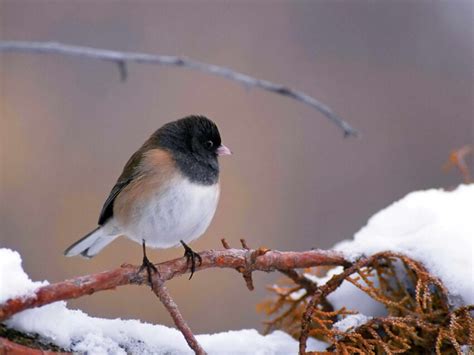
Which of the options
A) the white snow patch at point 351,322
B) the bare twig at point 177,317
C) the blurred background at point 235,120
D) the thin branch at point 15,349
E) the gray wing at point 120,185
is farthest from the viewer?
the blurred background at point 235,120

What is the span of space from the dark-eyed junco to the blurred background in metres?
1.60

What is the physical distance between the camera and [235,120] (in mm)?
4289

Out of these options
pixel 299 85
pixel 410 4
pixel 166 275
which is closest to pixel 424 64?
pixel 410 4

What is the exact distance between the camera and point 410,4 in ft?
16.7

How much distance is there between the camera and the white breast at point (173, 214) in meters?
1.65

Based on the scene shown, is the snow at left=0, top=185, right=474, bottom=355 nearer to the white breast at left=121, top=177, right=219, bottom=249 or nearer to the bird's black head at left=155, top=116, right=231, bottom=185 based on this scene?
the white breast at left=121, top=177, right=219, bottom=249

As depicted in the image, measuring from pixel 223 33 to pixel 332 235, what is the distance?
5.79ft

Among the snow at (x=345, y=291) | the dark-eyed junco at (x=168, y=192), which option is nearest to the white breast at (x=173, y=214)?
the dark-eyed junco at (x=168, y=192)

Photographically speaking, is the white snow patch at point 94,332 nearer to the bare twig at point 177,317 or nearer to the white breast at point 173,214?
the bare twig at point 177,317

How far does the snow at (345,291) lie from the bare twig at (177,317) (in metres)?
0.07

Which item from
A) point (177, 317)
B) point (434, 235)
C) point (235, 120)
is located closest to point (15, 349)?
point (177, 317)

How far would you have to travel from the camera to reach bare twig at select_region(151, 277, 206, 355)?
106cm

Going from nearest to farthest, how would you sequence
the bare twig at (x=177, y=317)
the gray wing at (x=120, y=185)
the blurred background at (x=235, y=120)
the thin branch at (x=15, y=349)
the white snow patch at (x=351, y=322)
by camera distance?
the thin branch at (x=15, y=349)
the bare twig at (x=177, y=317)
the white snow patch at (x=351, y=322)
the gray wing at (x=120, y=185)
the blurred background at (x=235, y=120)

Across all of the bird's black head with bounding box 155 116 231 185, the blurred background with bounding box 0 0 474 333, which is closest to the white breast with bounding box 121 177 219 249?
the bird's black head with bounding box 155 116 231 185
